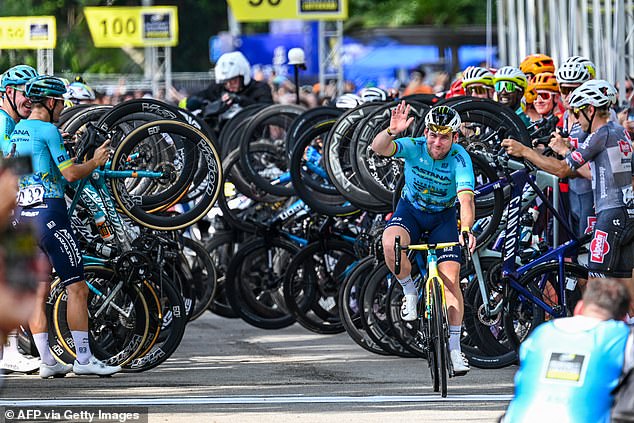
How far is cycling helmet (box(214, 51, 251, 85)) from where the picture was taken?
16.4 meters

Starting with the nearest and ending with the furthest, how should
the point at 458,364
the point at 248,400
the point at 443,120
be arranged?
the point at 248,400, the point at 458,364, the point at 443,120

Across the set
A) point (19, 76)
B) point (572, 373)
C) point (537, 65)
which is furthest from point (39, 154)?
point (537, 65)

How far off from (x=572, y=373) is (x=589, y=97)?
5216 mm

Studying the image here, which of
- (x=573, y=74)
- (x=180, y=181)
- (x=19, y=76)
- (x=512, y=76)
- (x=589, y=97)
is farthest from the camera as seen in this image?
(x=512, y=76)

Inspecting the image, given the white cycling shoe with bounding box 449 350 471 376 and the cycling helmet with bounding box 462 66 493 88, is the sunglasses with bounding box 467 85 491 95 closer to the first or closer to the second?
the cycling helmet with bounding box 462 66 493 88

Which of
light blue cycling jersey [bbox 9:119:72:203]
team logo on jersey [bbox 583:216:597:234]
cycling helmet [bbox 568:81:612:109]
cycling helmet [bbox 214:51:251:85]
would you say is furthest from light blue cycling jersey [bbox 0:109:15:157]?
cycling helmet [bbox 214:51:251:85]

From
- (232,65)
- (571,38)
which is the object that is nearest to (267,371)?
(232,65)

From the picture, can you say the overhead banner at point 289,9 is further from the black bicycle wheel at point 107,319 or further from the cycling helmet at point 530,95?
the black bicycle wheel at point 107,319

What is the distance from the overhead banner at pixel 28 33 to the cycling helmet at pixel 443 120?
843 inches

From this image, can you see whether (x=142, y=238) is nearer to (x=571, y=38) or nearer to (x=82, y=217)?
(x=82, y=217)

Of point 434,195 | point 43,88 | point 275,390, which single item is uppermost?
point 43,88

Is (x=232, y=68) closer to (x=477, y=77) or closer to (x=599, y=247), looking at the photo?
(x=477, y=77)

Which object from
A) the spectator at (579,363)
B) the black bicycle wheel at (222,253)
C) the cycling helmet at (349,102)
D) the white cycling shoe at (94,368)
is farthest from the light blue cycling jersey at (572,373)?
the black bicycle wheel at (222,253)

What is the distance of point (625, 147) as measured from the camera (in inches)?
445
